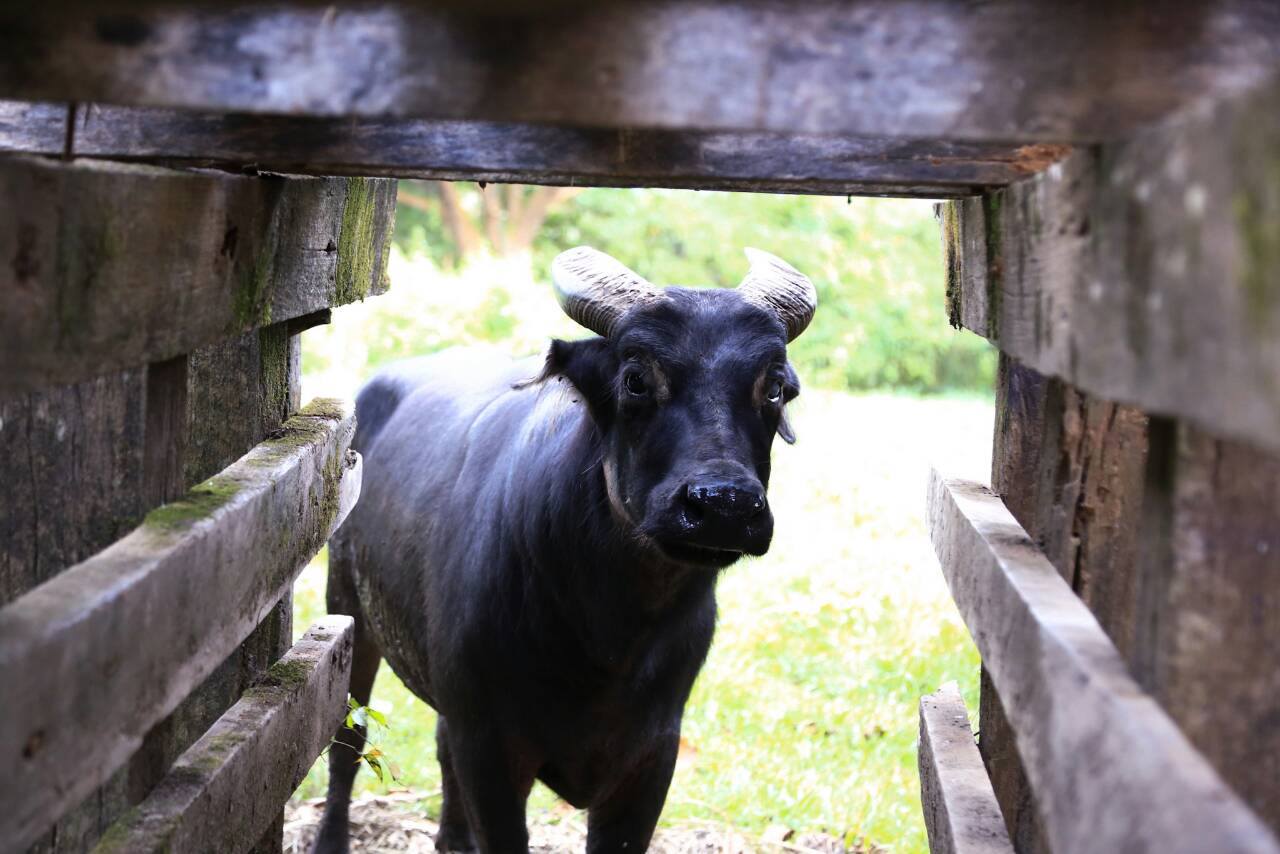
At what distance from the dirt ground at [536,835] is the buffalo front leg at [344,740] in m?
0.14

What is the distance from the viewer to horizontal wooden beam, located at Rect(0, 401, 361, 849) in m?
1.88

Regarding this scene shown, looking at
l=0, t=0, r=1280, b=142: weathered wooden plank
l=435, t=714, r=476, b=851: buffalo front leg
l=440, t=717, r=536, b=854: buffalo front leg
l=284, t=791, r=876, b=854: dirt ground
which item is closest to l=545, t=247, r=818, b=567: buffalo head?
l=440, t=717, r=536, b=854: buffalo front leg

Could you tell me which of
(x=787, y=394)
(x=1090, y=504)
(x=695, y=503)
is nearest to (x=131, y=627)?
(x=695, y=503)

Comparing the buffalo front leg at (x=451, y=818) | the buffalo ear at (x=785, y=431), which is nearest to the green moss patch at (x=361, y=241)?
the buffalo ear at (x=785, y=431)

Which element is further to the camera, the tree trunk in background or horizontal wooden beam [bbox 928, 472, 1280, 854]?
the tree trunk in background

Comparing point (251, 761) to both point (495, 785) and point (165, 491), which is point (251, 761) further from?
point (495, 785)

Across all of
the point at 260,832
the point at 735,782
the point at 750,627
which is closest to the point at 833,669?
the point at 750,627

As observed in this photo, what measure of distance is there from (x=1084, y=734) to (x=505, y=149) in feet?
6.14

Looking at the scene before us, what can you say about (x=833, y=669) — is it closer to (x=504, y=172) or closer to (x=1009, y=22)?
(x=504, y=172)

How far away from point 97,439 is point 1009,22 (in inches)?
107

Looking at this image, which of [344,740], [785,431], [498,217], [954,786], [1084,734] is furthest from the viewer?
[498,217]

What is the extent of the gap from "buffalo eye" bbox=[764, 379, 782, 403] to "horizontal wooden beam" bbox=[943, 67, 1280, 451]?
1.93 meters

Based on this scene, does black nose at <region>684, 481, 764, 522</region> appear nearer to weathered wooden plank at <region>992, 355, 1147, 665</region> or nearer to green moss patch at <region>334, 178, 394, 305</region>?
weathered wooden plank at <region>992, 355, 1147, 665</region>

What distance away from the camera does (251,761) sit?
3.33 metres
